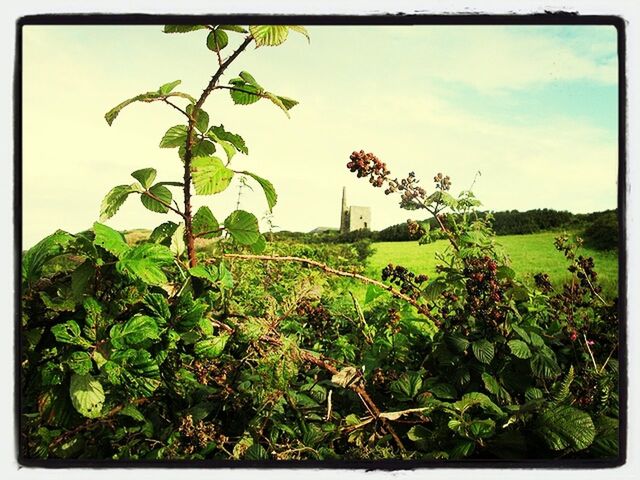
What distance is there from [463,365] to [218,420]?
58 cm

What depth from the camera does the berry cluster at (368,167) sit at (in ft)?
5.84

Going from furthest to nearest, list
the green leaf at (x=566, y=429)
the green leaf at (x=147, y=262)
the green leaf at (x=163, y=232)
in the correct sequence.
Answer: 1. the green leaf at (x=163, y=232)
2. the green leaf at (x=566, y=429)
3. the green leaf at (x=147, y=262)

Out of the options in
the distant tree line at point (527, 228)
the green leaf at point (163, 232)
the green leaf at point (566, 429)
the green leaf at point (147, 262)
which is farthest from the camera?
the distant tree line at point (527, 228)

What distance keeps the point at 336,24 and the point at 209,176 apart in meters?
0.44

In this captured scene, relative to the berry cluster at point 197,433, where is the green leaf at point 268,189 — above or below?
above

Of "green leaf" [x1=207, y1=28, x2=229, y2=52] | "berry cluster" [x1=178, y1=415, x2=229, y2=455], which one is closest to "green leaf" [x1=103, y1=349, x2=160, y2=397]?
"berry cluster" [x1=178, y1=415, x2=229, y2=455]

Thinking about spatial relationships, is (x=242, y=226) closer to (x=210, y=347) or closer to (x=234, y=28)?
(x=210, y=347)

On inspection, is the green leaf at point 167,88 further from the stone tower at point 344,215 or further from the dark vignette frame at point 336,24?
the stone tower at point 344,215

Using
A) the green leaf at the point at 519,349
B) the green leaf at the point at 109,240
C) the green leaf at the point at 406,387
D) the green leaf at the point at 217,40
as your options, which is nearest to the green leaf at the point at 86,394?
the green leaf at the point at 109,240

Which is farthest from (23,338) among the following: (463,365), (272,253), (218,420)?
(463,365)

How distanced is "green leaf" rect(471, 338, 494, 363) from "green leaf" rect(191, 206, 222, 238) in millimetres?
633

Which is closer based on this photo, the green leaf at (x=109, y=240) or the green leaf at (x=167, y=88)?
the green leaf at (x=109, y=240)

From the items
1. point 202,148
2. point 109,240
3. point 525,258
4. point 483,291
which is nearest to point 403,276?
point 483,291

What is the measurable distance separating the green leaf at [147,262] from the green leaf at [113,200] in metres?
0.16
